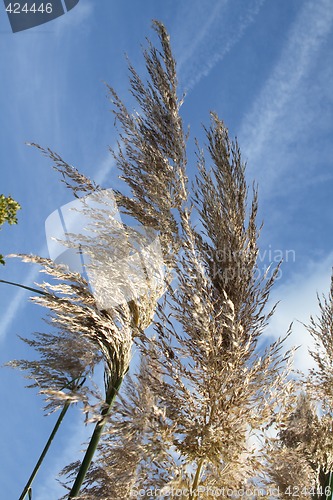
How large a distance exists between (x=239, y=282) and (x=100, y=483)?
2.09m

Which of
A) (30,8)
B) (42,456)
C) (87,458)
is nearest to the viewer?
(87,458)

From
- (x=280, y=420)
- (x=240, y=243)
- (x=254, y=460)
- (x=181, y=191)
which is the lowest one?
(x=254, y=460)

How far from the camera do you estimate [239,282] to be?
2379mm

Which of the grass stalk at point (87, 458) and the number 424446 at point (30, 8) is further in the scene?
the number 424446 at point (30, 8)

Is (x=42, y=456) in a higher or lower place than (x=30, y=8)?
lower

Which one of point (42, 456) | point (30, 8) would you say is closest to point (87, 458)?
point (42, 456)

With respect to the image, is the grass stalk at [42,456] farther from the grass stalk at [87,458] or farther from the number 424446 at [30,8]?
the number 424446 at [30,8]

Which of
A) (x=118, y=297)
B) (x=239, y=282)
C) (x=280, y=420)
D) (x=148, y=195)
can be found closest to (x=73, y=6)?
(x=148, y=195)

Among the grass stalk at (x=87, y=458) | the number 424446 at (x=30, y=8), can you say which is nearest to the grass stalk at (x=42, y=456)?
the grass stalk at (x=87, y=458)

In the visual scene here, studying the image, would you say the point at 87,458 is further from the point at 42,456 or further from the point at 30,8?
the point at 30,8

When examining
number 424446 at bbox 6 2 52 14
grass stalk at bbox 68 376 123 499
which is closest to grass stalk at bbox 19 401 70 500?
grass stalk at bbox 68 376 123 499

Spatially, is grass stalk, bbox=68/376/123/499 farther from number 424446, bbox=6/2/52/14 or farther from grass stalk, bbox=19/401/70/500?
number 424446, bbox=6/2/52/14

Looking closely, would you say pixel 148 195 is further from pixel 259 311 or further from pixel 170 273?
pixel 259 311

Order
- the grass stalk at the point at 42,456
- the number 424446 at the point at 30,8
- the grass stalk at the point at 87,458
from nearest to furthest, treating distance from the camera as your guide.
Result: the grass stalk at the point at 87,458 < the grass stalk at the point at 42,456 < the number 424446 at the point at 30,8
